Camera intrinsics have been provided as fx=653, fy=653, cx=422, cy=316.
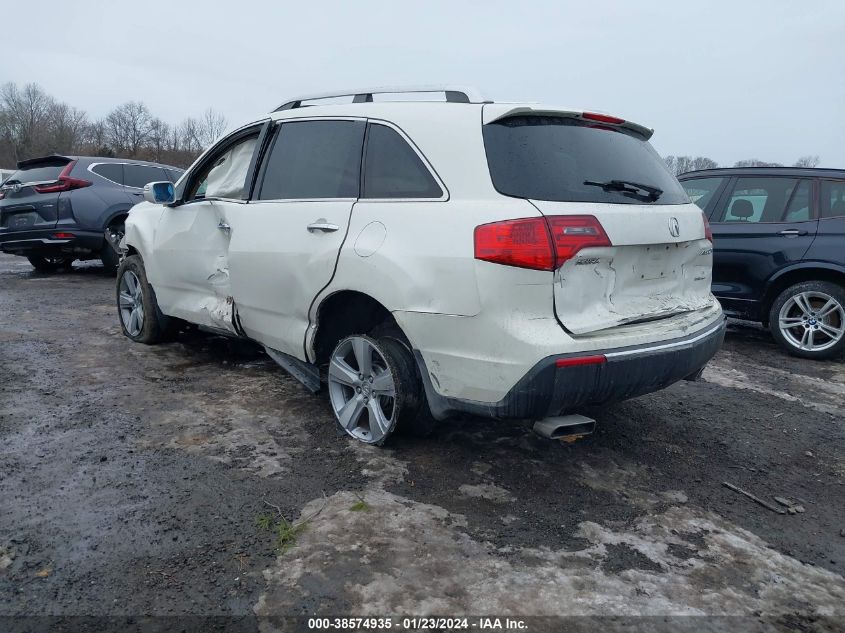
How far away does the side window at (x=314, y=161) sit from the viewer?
11.6ft

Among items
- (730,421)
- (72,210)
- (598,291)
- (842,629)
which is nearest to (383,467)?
(598,291)

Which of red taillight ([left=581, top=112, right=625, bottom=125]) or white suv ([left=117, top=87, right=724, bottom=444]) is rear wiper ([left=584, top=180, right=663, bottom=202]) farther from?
red taillight ([left=581, top=112, right=625, bottom=125])

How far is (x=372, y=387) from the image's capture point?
11.3ft

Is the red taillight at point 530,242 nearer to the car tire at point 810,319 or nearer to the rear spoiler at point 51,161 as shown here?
the car tire at point 810,319

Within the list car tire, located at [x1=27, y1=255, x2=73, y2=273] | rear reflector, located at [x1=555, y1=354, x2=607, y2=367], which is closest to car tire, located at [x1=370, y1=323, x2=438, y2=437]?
rear reflector, located at [x1=555, y1=354, x2=607, y2=367]

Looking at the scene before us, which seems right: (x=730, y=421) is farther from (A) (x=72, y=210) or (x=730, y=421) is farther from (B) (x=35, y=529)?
(A) (x=72, y=210)

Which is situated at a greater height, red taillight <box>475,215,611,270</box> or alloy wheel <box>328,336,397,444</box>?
red taillight <box>475,215,611,270</box>

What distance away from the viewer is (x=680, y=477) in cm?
333

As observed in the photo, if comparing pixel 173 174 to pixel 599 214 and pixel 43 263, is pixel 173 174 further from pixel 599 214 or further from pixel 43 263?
pixel 599 214

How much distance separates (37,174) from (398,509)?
29.9 ft

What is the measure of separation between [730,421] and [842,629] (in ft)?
7.09

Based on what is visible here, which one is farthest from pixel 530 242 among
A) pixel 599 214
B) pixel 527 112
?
pixel 527 112

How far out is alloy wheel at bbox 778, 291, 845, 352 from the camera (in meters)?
5.67

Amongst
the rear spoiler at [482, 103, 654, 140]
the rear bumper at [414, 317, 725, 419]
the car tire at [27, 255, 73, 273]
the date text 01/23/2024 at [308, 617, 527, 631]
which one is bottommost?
the car tire at [27, 255, 73, 273]
